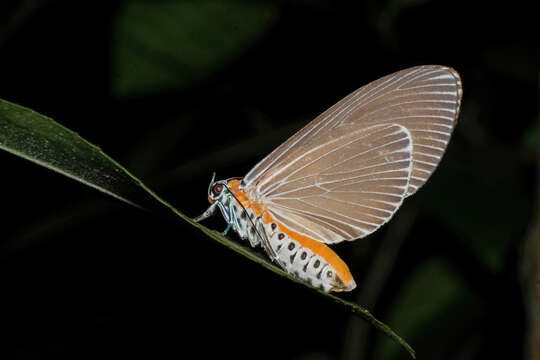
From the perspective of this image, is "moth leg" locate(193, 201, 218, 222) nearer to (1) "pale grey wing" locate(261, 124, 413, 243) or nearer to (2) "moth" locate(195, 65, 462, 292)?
(2) "moth" locate(195, 65, 462, 292)

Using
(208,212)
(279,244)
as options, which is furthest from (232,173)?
(279,244)

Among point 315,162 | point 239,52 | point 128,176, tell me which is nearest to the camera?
point 128,176

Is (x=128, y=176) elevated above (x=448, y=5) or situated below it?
below

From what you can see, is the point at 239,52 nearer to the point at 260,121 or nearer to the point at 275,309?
the point at 260,121

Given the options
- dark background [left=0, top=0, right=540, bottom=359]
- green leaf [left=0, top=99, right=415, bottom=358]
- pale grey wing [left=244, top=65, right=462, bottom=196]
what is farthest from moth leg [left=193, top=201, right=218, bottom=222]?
green leaf [left=0, top=99, right=415, bottom=358]

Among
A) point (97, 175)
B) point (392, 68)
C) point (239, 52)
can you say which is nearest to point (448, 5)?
point (392, 68)

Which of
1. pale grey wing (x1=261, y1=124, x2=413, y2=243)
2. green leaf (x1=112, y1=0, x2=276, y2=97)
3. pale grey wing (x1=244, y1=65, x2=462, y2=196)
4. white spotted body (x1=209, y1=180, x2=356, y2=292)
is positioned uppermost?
green leaf (x1=112, y1=0, x2=276, y2=97)
